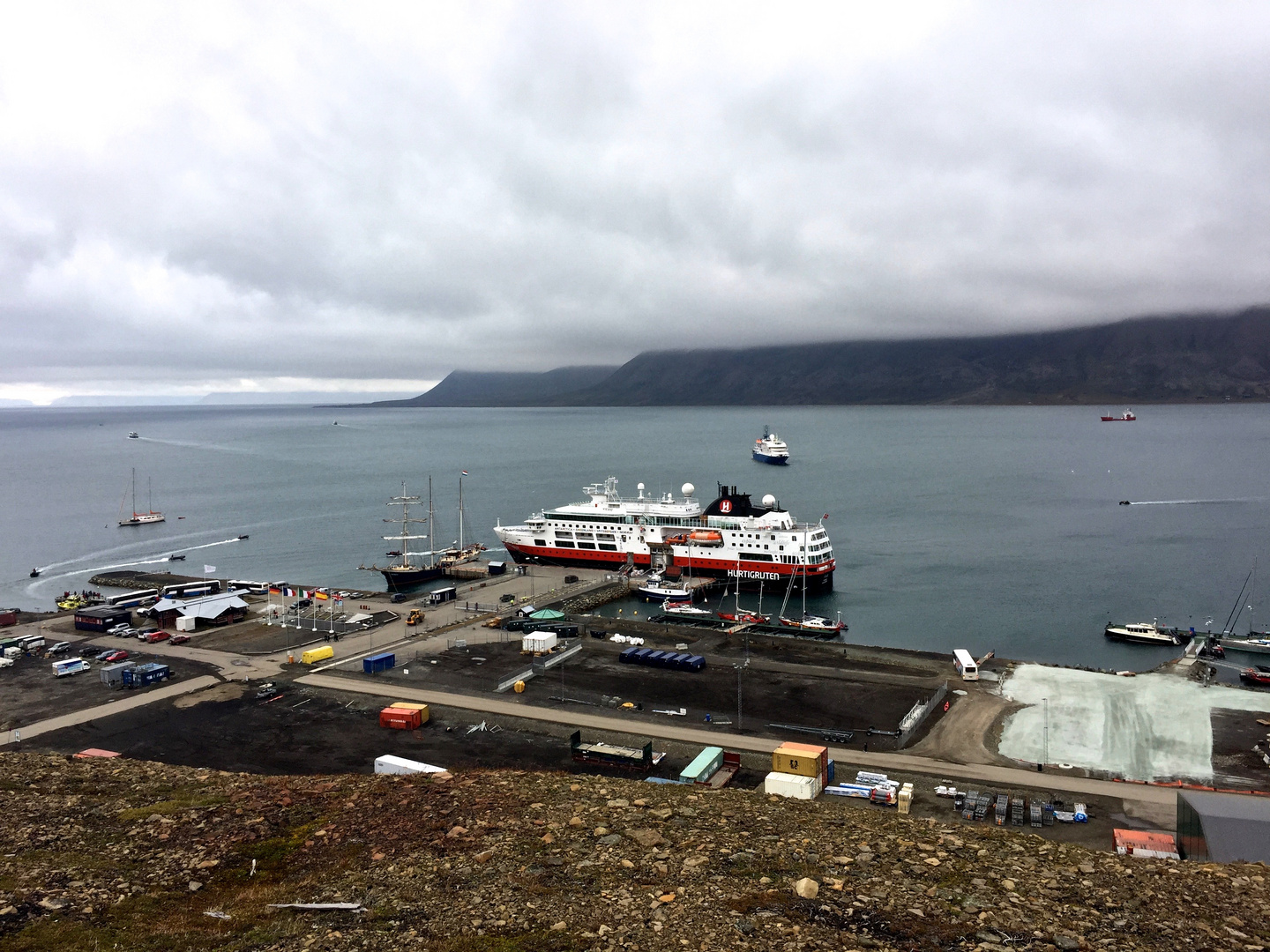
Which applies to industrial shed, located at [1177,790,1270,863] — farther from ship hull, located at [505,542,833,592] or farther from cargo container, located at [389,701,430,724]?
ship hull, located at [505,542,833,592]

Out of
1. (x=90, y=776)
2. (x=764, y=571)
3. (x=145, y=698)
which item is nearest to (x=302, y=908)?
(x=90, y=776)

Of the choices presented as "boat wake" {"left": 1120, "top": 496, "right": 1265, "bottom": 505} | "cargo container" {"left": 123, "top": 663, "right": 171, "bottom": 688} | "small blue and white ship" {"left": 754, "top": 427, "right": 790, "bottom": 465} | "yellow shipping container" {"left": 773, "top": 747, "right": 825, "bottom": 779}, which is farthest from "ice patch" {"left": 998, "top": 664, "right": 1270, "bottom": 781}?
"small blue and white ship" {"left": 754, "top": 427, "right": 790, "bottom": 465}

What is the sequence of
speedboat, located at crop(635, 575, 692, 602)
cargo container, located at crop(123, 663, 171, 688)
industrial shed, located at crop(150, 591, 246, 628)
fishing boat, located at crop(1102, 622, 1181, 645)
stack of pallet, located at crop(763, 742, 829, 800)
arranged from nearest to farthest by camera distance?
stack of pallet, located at crop(763, 742, 829, 800) < cargo container, located at crop(123, 663, 171, 688) < industrial shed, located at crop(150, 591, 246, 628) < fishing boat, located at crop(1102, 622, 1181, 645) < speedboat, located at crop(635, 575, 692, 602)

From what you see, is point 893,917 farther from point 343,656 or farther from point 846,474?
point 846,474

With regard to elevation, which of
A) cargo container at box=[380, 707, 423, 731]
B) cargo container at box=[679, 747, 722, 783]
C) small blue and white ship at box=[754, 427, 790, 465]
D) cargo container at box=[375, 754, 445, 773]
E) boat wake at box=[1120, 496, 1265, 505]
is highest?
small blue and white ship at box=[754, 427, 790, 465]

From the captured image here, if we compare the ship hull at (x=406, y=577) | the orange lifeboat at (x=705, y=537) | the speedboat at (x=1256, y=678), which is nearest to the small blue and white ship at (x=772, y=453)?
the orange lifeboat at (x=705, y=537)

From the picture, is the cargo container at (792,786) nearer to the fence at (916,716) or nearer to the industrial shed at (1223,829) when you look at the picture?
the fence at (916,716)
